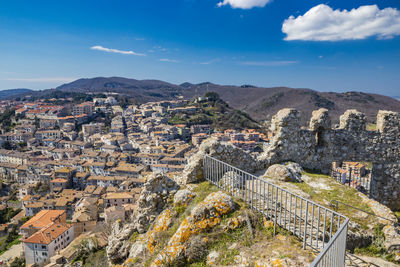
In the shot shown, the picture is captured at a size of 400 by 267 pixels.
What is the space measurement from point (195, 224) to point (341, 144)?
9.03m

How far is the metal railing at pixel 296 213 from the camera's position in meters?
4.10

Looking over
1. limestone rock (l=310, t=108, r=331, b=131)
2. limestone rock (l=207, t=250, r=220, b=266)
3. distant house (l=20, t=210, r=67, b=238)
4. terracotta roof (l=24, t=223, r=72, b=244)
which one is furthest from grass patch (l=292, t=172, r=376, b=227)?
distant house (l=20, t=210, r=67, b=238)

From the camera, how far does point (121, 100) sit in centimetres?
17175

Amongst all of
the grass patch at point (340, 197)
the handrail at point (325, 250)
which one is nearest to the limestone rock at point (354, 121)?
the grass patch at point (340, 197)

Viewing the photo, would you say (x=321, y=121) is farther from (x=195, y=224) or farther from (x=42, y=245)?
(x=42, y=245)

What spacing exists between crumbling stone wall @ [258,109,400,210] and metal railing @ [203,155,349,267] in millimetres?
3531

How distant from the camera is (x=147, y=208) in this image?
8492mm

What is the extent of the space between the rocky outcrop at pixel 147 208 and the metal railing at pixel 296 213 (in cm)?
155

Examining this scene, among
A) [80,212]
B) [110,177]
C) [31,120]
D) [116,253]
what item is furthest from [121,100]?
[116,253]

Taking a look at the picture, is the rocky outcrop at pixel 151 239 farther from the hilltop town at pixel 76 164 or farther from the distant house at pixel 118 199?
the distant house at pixel 118 199

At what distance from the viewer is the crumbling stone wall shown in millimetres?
11398

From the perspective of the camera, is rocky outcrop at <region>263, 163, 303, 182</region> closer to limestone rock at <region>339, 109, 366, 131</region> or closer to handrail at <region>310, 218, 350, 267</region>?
limestone rock at <region>339, 109, 366, 131</region>

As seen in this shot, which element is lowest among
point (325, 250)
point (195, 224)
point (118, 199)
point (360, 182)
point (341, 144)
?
point (118, 199)

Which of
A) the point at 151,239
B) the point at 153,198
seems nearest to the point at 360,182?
the point at 153,198
